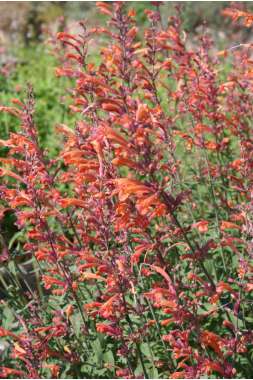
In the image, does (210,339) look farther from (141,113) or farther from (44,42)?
(44,42)

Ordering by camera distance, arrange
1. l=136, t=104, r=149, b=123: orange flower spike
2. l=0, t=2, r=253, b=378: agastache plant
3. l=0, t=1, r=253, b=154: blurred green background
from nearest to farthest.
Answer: l=136, t=104, r=149, b=123: orange flower spike → l=0, t=2, r=253, b=378: agastache plant → l=0, t=1, r=253, b=154: blurred green background

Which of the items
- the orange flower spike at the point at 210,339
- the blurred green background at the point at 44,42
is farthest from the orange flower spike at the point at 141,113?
the blurred green background at the point at 44,42

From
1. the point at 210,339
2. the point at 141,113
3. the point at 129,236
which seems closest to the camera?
the point at 141,113

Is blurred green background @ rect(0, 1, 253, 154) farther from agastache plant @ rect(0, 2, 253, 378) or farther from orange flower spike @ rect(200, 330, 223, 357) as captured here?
orange flower spike @ rect(200, 330, 223, 357)

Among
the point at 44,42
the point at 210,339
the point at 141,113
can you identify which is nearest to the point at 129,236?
the point at 210,339

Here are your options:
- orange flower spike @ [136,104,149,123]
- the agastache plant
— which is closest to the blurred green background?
the agastache plant

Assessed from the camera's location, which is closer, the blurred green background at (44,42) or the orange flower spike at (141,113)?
the orange flower spike at (141,113)

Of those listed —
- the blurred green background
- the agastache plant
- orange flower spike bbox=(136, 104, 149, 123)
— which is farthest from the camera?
the blurred green background

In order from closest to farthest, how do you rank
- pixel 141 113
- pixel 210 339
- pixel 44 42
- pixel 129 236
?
pixel 141 113
pixel 210 339
pixel 129 236
pixel 44 42

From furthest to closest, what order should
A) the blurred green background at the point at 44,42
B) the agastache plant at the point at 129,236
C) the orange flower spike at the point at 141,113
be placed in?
the blurred green background at the point at 44,42
the agastache plant at the point at 129,236
the orange flower spike at the point at 141,113

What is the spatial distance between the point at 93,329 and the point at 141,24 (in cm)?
1595

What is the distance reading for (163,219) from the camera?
4457mm

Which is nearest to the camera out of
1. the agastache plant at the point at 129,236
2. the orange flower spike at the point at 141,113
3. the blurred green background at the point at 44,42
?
the orange flower spike at the point at 141,113

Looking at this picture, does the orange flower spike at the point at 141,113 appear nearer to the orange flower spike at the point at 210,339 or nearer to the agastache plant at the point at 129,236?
the agastache plant at the point at 129,236
